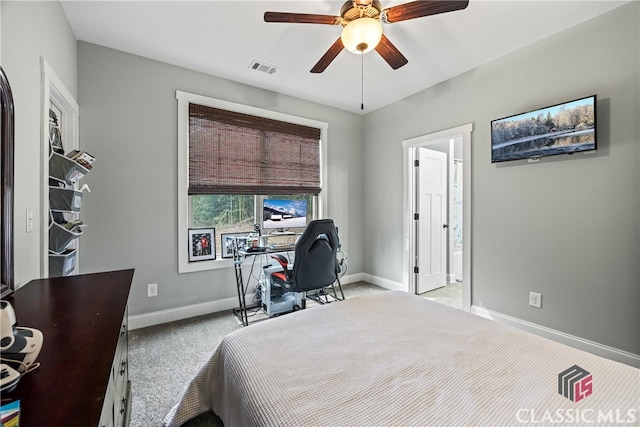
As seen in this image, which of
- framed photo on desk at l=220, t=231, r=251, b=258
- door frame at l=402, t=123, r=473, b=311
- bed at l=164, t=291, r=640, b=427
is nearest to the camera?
bed at l=164, t=291, r=640, b=427

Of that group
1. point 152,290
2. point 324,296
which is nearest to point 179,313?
point 152,290

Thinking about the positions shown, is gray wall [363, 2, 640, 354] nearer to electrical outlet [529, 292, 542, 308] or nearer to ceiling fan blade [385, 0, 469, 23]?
electrical outlet [529, 292, 542, 308]

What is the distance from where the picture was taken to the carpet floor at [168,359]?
1.65 metres

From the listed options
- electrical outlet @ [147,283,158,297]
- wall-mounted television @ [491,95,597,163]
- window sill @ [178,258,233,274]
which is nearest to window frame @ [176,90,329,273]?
window sill @ [178,258,233,274]

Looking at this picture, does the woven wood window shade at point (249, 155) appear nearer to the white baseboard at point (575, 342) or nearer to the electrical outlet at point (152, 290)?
the electrical outlet at point (152, 290)

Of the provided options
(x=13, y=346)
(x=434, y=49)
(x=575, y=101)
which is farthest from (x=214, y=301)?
(x=575, y=101)

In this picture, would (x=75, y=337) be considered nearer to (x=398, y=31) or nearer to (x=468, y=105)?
(x=398, y=31)

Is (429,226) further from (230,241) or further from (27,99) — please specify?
(27,99)

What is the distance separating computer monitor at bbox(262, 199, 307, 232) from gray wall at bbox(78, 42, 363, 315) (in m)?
0.78

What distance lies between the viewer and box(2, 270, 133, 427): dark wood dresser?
0.58m

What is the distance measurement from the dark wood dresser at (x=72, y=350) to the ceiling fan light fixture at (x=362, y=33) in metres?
1.85

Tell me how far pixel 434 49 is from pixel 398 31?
1.66ft

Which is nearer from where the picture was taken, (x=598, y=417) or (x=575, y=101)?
(x=598, y=417)

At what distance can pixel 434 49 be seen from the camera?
8.54 feet
